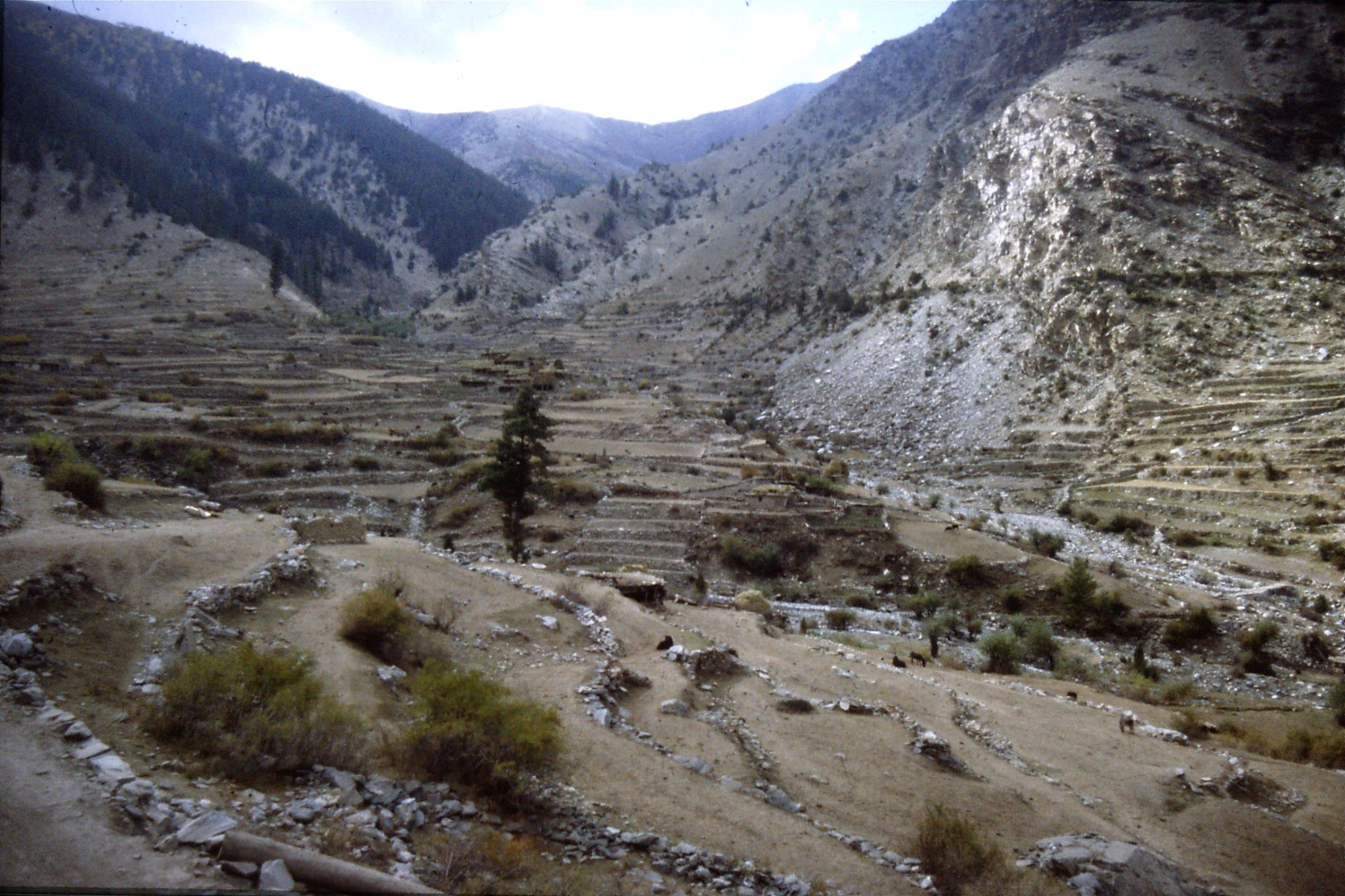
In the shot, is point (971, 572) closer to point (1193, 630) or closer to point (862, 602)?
point (862, 602)

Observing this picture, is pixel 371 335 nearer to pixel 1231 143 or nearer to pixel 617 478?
pixel 617 478

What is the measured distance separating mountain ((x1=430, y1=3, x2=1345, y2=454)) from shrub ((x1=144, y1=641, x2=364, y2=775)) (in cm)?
3429

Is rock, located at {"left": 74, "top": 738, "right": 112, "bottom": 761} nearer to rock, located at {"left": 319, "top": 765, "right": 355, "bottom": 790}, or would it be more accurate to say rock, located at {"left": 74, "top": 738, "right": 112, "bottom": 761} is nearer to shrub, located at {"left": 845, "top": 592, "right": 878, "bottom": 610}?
rock, located at {"left": 319, "top": 765, "right": 355, "bottom": 790}

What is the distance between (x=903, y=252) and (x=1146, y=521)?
3786cm

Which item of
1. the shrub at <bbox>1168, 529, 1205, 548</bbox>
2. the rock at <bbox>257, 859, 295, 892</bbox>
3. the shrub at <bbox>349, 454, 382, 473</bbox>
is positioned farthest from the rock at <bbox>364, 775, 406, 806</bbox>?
the shrub at <bbox>349, 454, 382, 473</bbox>

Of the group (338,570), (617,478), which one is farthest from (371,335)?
(338,570)

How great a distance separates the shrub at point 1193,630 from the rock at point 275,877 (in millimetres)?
20264

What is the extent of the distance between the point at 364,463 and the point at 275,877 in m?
30.3

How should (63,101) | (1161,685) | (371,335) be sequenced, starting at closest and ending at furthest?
1. (1161,685)
2. (371,335)
3. (63,101)

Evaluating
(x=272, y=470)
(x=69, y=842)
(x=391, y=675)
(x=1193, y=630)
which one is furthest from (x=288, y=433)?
(x=1193, y=630)

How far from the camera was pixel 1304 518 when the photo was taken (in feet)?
71.2

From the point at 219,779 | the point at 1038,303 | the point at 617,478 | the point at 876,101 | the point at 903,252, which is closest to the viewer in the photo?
the point at 219,779

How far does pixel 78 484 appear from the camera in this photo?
13.9 metres

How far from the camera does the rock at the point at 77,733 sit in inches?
223
